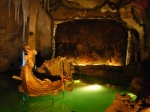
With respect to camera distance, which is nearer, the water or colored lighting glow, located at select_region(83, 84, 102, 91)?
the water

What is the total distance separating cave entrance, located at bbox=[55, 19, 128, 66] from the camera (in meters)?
15.9

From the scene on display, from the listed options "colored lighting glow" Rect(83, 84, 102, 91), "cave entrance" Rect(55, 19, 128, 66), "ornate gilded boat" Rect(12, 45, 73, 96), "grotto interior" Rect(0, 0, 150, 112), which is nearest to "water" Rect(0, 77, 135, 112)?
"colored lighting glow" Rect(83, 84, 102, 91)

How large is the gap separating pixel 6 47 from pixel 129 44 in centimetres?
718

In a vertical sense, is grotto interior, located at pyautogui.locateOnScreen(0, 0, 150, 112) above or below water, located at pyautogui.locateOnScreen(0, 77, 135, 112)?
above

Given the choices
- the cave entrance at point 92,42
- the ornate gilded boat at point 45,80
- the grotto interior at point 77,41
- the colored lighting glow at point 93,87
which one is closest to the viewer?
the ornate gilded boat at point 45,80

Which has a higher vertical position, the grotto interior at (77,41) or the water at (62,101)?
the grotto interior at (77,41)

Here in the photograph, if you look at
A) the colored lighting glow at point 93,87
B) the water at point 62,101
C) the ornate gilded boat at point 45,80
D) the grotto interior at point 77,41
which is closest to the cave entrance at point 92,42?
the grotto interior at point 77,41

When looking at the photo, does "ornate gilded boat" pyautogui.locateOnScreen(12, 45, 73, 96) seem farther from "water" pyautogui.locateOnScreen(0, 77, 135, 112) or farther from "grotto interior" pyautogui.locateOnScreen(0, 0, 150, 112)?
"water" pyautogui.locateOnScreen(0, 77, 135, 112)

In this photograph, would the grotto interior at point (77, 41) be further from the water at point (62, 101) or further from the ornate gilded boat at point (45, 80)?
the water at point (62, 101)

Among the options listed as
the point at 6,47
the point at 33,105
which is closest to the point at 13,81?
the point at 6,47

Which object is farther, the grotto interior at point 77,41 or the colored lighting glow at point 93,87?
the grotto interior at point 77,41

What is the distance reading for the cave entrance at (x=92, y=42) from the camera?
15.9m

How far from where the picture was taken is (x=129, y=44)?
14.0 metres

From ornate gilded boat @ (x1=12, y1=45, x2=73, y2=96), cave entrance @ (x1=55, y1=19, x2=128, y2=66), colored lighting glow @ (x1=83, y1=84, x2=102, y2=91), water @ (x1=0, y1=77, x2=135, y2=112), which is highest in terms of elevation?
cave entrance @ (x1=55, y1=19, x2=128, y2=66)
